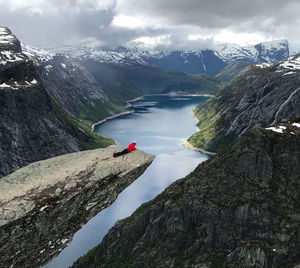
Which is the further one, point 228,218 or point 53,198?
point 228,218

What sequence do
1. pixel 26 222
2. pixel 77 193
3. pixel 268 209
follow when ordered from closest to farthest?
pixel 26 222 < pixel 77 193 < pixel 268 209

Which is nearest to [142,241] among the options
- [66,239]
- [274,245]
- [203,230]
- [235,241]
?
[203,230]

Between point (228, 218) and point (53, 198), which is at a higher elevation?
point (53, 198)

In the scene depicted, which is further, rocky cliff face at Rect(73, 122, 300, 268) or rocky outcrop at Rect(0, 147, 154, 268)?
rocky cliff face at Rect(73, 122, 300, 268)

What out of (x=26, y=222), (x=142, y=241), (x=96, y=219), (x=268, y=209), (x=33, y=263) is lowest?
(x=96, y=219)

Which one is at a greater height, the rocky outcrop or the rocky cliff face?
the rocky outcrop

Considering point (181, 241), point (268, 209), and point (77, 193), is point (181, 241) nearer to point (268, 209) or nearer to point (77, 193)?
point (268, 209)
